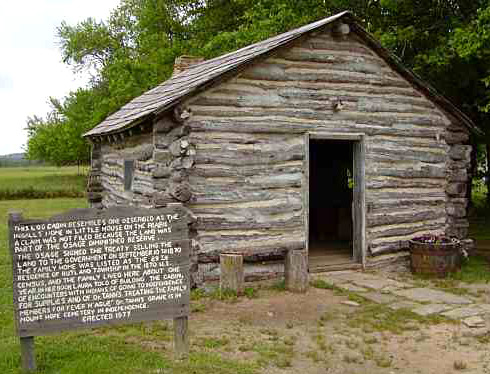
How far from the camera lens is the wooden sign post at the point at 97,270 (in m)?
5.30

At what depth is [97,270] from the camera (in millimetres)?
5469

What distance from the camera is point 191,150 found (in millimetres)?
8570

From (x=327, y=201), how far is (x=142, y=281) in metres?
9.32

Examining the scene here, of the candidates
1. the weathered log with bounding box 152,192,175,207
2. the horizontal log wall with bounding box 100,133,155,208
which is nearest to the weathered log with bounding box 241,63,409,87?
the horizontal log wall with bounding box 100,133,155,208

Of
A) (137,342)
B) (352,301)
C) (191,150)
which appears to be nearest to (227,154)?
(191,150)

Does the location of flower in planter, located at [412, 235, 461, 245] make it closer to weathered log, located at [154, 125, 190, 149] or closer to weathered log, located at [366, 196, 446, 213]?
weathered log, located at [366, 196, 446, 213]

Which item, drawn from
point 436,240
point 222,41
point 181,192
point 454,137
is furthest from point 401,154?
point 222,41

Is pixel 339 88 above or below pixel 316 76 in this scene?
below

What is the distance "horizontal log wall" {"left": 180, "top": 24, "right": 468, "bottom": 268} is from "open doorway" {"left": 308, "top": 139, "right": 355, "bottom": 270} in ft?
10.2

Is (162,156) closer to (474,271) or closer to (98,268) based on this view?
(98,268)

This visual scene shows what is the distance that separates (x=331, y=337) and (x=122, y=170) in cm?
673

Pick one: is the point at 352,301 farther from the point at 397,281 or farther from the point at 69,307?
the point at 69,307

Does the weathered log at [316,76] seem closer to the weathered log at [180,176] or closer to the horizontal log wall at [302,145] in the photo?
the horizontal log wall at [302,145]

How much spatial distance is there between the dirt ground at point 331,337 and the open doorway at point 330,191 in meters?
5.75
